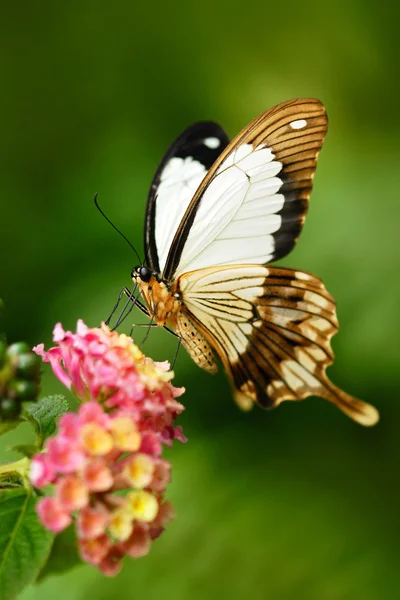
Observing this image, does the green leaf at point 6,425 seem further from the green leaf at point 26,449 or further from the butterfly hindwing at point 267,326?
the butterfly hindwing at point 267,326

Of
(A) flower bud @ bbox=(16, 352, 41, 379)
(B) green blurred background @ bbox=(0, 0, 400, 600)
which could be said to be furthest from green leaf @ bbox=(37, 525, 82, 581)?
(B) green blurred background @ bbox=(0, 0, 400, 600)

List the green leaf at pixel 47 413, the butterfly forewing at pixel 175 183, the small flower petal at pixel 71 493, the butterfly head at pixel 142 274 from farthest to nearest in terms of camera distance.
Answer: the butterfly forewing at pixel 175 183 → the butterfly head at pixel 142 274 → the green leaf at pixel 47 413 → the small flower petal at pixel 71 493

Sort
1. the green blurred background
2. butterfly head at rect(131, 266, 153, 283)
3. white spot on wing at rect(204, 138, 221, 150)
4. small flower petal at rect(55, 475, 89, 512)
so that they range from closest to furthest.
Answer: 1. small flower petal at rect(55, 475, 89, 512)
2. butterfly head at rect(131, 266, 153, 283)
3. white spot on wing at rect(204, 138, 221, 150)
4. the green blurred background

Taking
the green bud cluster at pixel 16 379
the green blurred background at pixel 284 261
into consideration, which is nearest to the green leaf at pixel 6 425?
the green bud cluster at pixel 16 379

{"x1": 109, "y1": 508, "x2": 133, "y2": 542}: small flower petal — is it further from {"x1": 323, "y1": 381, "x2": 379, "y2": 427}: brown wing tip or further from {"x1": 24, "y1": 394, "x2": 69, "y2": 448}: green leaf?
{"x1": 323, "y1": 381, "x2": 379, "y2": 427}: brown wing tip

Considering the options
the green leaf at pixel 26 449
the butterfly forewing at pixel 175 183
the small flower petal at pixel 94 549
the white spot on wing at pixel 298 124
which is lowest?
the small flower petal at pixel 94 549

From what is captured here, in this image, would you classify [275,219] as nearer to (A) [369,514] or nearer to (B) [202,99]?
(A) [369,514]

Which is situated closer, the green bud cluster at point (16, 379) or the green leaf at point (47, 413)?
the green bud cluster at point (16, 379)

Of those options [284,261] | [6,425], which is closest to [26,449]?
[6,425]
